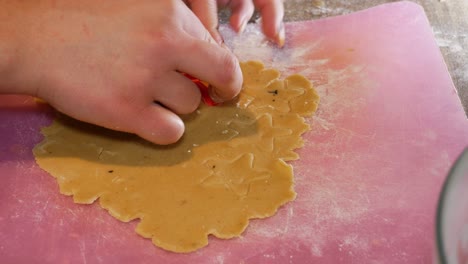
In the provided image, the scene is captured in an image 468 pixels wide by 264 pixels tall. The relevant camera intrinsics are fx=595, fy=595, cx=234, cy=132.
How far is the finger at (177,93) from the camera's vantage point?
812mm

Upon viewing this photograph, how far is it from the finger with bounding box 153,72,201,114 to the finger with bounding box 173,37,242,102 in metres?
0.02

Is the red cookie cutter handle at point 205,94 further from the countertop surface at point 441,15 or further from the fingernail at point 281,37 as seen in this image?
the countertop surface at point 441,15

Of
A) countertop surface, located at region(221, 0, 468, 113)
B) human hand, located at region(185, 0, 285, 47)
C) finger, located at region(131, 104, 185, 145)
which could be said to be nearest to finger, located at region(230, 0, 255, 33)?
human hand, located at region(185, 0, 285, 47)

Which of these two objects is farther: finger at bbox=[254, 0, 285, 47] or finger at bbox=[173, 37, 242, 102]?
finger at bbox=[254, 0, 285, 47]

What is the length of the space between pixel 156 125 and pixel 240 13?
12.5 inches

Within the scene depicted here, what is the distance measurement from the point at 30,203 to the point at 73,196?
6 centimetres

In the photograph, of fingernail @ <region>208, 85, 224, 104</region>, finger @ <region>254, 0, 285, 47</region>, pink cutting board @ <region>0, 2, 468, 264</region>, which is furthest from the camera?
finger @ <region>254, 0, 285, 47</region>

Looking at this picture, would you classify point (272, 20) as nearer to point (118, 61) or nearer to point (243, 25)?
point (243, 25)

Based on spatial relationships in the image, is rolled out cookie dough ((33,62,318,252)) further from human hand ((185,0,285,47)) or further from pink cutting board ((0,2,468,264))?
human hand ((185,0,285,47))

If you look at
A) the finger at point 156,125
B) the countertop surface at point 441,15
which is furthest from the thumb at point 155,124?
the countertop surface at point 441,15

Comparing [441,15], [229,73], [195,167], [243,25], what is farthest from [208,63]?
[441,15]

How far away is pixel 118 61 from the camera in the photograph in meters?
0.80

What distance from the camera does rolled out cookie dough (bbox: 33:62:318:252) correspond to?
0.75m

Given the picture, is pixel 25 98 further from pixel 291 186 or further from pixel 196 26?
pixel 291 186
